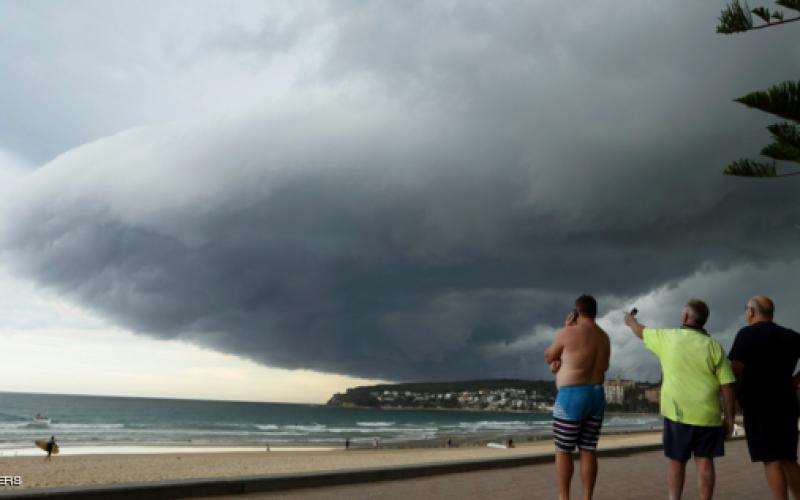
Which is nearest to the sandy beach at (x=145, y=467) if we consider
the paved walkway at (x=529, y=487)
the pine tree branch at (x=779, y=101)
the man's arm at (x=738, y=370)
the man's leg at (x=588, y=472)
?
the paved walkway at (x=529, y=487)

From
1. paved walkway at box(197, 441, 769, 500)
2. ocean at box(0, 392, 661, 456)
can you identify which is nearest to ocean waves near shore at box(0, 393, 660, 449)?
ocean at box(0, 392, 661, 456)

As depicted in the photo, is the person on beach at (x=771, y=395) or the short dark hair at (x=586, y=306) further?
the short dark hair at (x=586, y=306)

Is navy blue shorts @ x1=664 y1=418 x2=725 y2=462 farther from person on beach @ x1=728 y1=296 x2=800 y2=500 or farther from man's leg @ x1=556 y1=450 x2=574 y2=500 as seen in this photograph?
man's leg @ x1=556 y1=450 x2=574 y2=500

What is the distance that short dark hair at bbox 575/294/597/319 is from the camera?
471 cm

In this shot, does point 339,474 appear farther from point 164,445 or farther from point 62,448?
point 164,445

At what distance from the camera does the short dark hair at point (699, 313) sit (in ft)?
Result: 15.0

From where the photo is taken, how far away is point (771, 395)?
14.4ft

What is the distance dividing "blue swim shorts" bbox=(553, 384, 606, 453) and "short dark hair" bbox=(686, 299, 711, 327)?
32.1 inches

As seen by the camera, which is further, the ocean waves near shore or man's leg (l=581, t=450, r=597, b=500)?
the ocean waves near shore

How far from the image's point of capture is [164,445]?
1617 inches

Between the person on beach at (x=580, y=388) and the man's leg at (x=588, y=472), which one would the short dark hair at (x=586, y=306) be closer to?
the person on beach at (x=580, y=388)

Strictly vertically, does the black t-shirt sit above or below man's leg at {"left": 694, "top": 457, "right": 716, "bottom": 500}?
above

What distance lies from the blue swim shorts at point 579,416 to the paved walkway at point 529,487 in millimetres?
1690

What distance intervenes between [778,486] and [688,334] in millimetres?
1132
